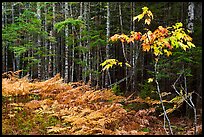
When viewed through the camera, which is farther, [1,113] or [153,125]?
[153,125]

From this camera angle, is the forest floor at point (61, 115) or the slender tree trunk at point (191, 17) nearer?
the forest floor at point (61, 115)

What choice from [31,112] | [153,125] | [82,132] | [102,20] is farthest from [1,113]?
[102,20]

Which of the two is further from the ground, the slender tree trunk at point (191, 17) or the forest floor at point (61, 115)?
the slender tree trunk at point (191, 17)

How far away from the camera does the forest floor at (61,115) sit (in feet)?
22.6

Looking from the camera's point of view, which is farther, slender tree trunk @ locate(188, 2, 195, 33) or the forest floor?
slender tree trunk @ locate(188, 2, 195, 33)

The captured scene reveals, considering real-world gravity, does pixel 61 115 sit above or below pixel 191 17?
below

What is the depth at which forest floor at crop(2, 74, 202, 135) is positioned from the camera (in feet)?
22.6

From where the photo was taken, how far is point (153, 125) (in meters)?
9.37

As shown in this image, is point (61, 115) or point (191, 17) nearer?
point (61, 115)

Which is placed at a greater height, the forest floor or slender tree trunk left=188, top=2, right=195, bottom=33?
slender tree trunk left=188, top=2, right=195, bottom=33

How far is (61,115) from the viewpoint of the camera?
7.57 meters

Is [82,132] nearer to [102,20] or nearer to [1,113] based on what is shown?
[1,113]

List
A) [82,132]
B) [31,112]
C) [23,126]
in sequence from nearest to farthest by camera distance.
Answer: [82,132] < [23,126] < [31,112]

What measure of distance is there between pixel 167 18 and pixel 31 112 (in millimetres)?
11390
